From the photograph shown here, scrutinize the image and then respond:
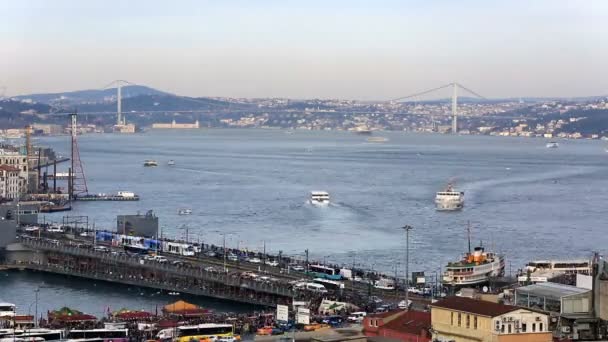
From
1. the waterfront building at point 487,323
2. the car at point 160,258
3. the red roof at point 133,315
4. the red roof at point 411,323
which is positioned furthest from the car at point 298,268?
the waterfront building at point 487,323

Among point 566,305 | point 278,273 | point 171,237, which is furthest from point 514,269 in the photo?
point 566,305

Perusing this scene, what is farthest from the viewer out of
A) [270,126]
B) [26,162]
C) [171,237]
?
[270,126]

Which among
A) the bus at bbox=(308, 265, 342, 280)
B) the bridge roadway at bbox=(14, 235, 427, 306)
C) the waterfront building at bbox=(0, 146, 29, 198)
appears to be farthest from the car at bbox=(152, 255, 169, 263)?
the waterfront building at bbox=(0, 146, 29, 198)

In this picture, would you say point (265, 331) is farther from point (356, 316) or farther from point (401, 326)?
point (401, 326)

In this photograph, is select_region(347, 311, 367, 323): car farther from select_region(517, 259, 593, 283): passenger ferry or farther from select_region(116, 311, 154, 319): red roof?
select_region(517, 259, 593, 283): passenger ferry

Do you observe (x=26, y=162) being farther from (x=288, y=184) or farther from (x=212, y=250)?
(x=212, y=250)

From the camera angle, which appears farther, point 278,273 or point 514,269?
point 514,269

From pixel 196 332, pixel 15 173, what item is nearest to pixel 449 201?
pixel 15 173
